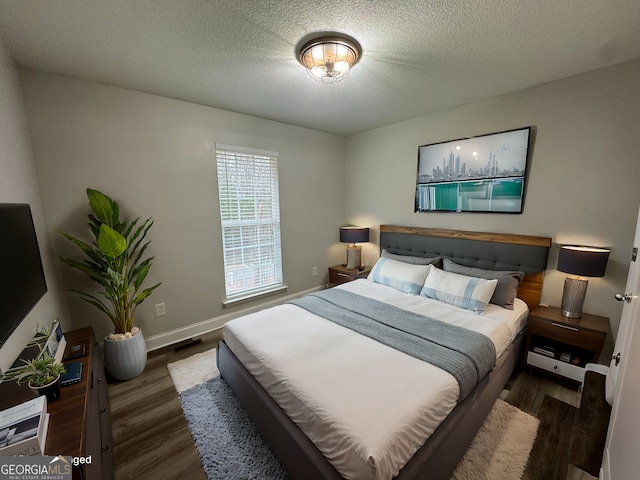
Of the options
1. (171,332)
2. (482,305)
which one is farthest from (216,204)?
(482,305)

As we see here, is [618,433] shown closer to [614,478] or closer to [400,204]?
[614,478]

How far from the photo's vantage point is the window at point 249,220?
3020 millimetres

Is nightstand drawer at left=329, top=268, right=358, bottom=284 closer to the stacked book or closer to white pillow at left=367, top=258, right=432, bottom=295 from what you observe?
white pillow at left=367, top=258, right=432, bottom=295

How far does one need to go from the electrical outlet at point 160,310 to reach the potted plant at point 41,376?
1478 millimetres

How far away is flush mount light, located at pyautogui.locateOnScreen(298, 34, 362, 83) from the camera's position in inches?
64.7

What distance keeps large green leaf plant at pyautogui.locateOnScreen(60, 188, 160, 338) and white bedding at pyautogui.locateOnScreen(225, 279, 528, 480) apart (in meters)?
0.96

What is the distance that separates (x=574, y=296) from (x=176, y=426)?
329 cm

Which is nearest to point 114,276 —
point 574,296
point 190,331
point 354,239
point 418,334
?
point 190,331

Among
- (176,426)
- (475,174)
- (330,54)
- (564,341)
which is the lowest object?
(176,426)

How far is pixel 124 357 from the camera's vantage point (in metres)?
2.16

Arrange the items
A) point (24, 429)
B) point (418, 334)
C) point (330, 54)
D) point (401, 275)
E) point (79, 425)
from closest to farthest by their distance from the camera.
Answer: point (24, 429), point (79, 425), point (330, 54), point (418, 334), point (401, 275)

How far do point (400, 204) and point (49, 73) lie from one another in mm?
3653

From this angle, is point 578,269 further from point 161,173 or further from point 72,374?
point 161,173

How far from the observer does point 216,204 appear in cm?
293
